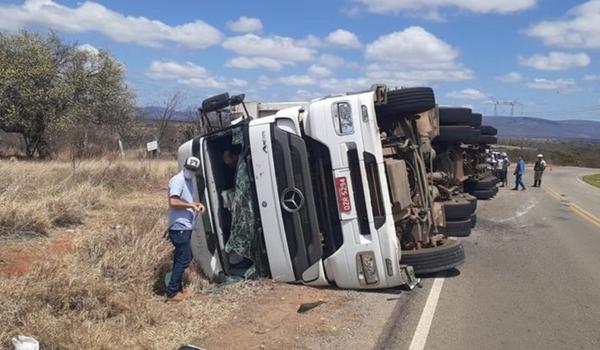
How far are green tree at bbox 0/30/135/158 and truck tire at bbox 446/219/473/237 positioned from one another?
17.2m

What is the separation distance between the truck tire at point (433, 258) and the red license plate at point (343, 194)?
1.22m

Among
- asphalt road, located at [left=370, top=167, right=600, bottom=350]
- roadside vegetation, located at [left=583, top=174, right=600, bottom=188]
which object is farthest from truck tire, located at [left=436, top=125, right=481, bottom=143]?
roadside vegetation, located at [left=583, top=174, right=600, bottom=188]

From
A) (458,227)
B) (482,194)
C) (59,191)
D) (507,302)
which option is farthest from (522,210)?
(59,191)

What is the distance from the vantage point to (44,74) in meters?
24.6

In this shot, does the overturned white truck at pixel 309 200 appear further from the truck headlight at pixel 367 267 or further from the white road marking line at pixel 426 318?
the white road marking line at pixel 426 318

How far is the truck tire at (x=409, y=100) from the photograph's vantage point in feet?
24.7

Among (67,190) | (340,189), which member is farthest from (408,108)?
(67,190)

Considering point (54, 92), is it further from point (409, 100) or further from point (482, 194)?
point (409, 100)

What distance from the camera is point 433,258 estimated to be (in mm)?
7367

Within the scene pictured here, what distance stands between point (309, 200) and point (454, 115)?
222 inches

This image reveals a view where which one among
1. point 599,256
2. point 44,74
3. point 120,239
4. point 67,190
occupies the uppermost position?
point 44,74

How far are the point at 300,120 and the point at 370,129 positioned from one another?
82 centimetres

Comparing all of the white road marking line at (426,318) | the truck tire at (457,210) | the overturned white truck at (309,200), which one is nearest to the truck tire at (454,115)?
the truck tire at (457,210)

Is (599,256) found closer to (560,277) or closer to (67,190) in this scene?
(560,277)
